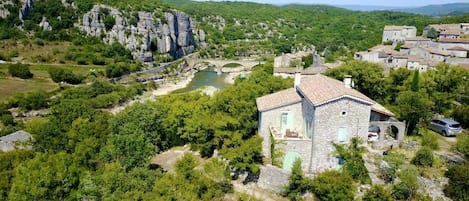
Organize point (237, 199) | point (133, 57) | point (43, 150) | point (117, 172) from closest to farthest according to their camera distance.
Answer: point (117, 172) < point (237, 199) < point (43, 150) < point (133, 57)

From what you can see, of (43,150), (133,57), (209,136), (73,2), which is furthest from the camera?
(73,2)

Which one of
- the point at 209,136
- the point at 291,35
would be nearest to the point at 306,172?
the point at 209,136

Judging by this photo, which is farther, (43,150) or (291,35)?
(291,35)

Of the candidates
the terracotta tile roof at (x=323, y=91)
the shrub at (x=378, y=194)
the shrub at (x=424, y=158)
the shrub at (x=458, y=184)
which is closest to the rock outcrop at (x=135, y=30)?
the terracotta tile roof at (x=323, y=91)

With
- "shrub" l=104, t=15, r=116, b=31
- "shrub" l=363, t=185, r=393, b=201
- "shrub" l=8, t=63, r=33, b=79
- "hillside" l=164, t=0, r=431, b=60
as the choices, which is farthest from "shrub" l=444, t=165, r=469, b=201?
"hillside" l=164, t=0, r=431, b=60

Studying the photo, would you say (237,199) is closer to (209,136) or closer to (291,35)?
(209,136)

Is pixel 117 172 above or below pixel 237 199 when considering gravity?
above

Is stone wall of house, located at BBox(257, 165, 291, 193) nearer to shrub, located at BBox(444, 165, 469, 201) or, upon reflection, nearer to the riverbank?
shrub, located at BBox(444, 165, 469, 201)

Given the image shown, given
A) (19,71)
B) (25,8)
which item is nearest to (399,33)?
(19,71)
